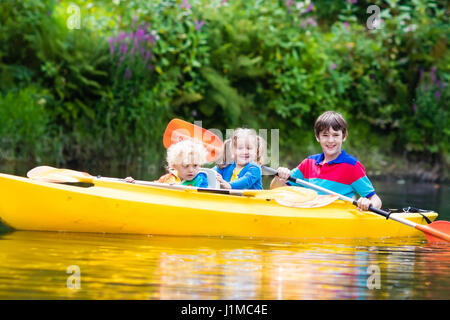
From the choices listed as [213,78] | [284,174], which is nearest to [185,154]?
[284,174]

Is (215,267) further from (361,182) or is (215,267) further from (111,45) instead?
(111,45)

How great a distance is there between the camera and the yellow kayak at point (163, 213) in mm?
6215

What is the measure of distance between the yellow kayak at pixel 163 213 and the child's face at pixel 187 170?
226 millimetres

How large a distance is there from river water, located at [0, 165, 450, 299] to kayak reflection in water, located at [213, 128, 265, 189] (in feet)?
2.20

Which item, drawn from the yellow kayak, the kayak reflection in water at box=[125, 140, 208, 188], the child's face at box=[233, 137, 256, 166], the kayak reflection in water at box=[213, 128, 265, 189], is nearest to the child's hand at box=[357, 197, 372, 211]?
the yellow kayak

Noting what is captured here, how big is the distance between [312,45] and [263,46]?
2.69 feet

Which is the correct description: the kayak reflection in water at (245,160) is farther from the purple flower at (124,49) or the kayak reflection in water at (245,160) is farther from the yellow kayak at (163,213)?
the purple flower at (124,49)

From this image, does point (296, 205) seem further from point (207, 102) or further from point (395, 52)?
point (395, 52)

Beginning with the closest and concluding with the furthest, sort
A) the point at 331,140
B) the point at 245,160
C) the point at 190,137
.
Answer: the point at 331,140
the point at 245,160
the point at 190,137

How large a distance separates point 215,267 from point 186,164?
5.19ft

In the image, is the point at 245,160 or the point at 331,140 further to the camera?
the point at 245,160

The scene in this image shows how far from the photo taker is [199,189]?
254 inches

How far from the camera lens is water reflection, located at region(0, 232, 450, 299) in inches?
174
